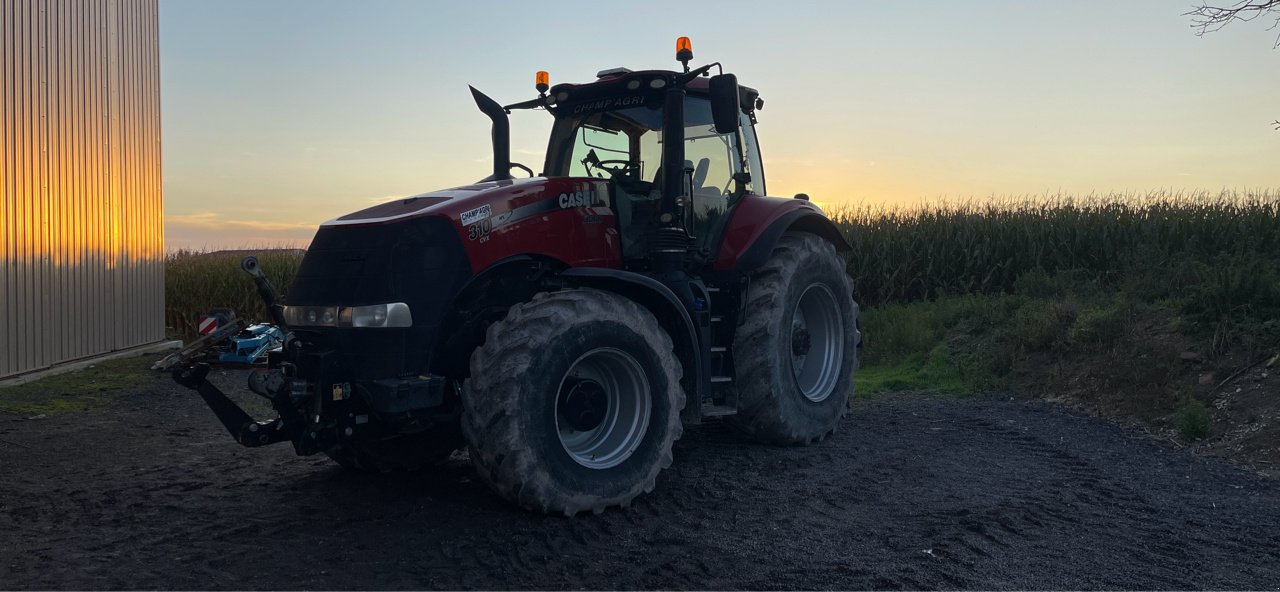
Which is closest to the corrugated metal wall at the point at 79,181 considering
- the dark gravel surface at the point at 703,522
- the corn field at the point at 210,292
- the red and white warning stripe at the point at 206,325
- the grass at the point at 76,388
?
the grass at the point at 76,388

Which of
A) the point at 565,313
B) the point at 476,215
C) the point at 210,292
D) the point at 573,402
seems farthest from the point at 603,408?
the point at 210,292

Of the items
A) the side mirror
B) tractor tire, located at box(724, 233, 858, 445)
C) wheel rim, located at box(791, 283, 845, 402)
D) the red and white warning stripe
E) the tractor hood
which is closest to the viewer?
the tractor hood

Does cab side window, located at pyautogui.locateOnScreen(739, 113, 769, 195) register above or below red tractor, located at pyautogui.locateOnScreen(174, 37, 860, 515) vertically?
above

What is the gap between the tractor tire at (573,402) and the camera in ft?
15.7

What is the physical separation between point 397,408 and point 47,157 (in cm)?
981

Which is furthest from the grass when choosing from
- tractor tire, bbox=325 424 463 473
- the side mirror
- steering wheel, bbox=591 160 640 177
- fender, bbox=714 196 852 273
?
the side mirror

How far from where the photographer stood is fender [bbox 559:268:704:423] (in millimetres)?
5445

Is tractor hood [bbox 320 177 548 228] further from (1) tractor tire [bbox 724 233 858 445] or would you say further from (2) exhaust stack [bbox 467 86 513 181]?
(1) tractor tire [bbox 724 233 858 445]

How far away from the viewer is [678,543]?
480 cm

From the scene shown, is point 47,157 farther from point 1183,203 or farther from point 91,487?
point 1183,203

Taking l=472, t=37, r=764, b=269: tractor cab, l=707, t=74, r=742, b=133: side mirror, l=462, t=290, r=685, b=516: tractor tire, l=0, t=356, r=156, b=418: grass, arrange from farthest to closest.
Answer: l=0, t=356, r=156, b=418: grass
l=472, t=37, r=764, b=269: tractor cab
l=707, t=74, r=742, b=133: side mirror
l=462, t=290, r=685, b=516: tractor tire

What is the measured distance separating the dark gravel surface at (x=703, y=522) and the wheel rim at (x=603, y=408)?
356mm

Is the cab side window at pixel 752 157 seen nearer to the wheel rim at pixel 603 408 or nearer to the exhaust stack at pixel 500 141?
the exhaust stack at pixel 500 141

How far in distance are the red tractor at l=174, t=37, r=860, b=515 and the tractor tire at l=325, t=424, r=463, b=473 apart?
0.01 meters
